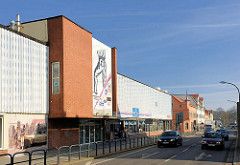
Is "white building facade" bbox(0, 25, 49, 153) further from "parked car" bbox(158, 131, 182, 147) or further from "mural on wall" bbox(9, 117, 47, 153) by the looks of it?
"parked car" bbox(158, 131, 182, 147)

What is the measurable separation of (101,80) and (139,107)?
1607cm

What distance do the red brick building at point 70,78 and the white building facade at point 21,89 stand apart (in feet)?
2.42

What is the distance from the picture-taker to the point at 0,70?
1739 centimetres

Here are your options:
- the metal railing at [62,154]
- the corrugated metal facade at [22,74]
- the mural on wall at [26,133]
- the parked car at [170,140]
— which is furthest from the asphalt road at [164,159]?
the corrugated metal facade at [22,74]

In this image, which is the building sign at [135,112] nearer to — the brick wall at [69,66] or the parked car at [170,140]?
the parked car at [170,140]

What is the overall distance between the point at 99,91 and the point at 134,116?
14141mm

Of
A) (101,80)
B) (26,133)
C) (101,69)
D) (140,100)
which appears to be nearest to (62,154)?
(26,133)

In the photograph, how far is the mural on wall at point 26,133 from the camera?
1830cm

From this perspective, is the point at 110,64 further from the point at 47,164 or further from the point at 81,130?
the point at 47,164

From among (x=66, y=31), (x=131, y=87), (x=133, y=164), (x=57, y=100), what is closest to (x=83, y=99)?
(x=57, y=100)

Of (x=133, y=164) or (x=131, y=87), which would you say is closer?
(x=133, y=164)

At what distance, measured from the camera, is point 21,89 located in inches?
750

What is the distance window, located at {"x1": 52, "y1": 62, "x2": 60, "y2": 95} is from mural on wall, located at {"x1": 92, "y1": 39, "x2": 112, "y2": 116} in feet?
16.4

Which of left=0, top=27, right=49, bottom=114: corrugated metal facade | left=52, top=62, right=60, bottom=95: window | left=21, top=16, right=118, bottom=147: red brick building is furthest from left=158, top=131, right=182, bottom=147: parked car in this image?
left=0, top=27, right=49, bottom=114: corrugated metal facade
